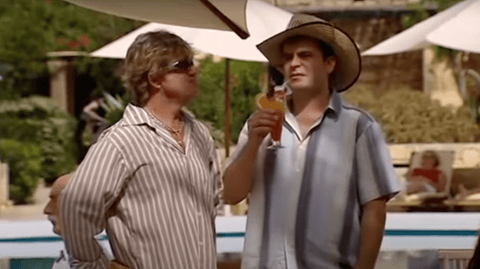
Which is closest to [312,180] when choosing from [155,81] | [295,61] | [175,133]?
[295,61]

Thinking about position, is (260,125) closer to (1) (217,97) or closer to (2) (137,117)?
(2) (137,117)

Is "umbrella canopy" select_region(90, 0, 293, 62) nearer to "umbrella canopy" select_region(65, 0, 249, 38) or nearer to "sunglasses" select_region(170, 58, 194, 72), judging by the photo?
"umbrella canopy" select_region(65, 0, 249, 38)

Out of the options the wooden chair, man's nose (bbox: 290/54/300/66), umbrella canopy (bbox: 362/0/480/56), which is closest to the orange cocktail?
man's nose (bbox: 290/54/300/66)

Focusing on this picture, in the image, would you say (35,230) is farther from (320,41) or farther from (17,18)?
(17,18)

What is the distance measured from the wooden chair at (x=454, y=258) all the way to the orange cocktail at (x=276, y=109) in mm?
2183

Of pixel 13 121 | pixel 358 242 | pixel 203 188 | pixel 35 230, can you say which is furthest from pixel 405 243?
pixel 13 121

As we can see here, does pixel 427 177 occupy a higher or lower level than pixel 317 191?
lower

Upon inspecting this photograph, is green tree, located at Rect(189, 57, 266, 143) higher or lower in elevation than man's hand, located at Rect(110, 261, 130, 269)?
lower

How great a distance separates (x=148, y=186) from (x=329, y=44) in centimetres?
87

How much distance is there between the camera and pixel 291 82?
2906 mm

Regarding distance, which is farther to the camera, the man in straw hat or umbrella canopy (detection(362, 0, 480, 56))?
umbrella canopy (detection(362, 0, 480, 56))

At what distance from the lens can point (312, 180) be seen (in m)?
2.85

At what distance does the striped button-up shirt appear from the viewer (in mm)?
2426

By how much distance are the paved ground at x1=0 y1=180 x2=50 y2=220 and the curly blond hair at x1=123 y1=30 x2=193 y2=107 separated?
989 centimetres
